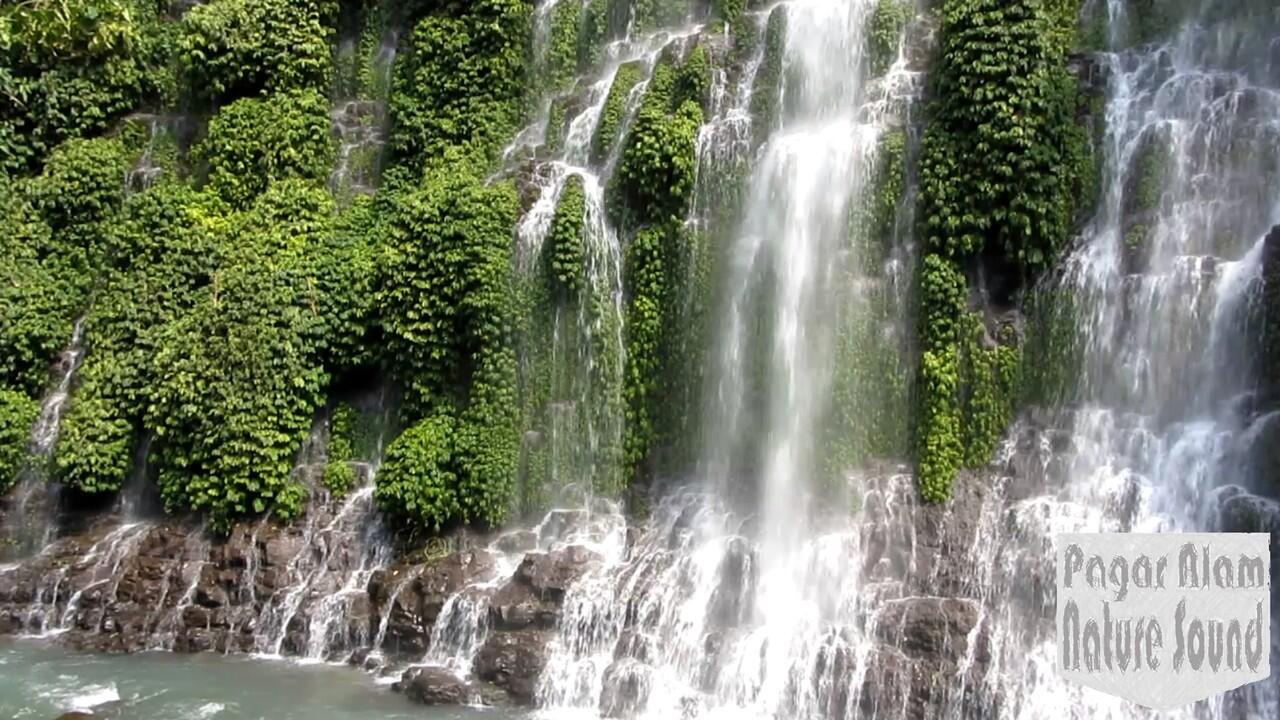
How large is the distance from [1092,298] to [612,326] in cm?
639

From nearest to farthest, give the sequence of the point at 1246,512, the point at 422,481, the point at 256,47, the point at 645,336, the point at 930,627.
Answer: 1. the point at 1246,512
2. the point at 930,627
3. the point at 422,481
4. the point at 645,336
5. the point at 256,47

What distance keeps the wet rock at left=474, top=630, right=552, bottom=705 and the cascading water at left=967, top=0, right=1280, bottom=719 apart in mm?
5156

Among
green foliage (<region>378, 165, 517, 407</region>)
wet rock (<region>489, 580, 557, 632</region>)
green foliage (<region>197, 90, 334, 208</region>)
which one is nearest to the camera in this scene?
wet rock (<region>489, 580, 557, 632</region>)

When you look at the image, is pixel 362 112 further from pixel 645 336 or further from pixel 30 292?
pixel 645 336

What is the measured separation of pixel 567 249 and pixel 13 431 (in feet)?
30.5

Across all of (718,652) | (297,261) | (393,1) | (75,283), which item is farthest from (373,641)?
(393,1)

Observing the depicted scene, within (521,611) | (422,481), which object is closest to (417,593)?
(521,611)

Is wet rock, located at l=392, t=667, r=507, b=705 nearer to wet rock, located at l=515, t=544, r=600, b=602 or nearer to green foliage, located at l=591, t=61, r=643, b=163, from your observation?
wet rock, located at l=515, t=544, r=600, b=602

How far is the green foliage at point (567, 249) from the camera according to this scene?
56.5 ft

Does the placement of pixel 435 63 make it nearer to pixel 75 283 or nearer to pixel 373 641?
pixel 75 283

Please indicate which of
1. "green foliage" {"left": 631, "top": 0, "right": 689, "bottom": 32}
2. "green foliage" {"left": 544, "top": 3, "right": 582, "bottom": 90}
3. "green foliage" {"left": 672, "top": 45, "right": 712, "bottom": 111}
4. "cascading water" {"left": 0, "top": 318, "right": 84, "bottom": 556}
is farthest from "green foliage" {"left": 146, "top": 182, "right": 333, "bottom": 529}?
"green foliage" {"left": 631, "top": 0, "right": 689, "bottom": 32}

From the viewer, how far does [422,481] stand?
16.7 meters

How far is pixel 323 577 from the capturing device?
16578mm

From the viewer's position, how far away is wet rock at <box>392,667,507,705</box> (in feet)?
44.9
